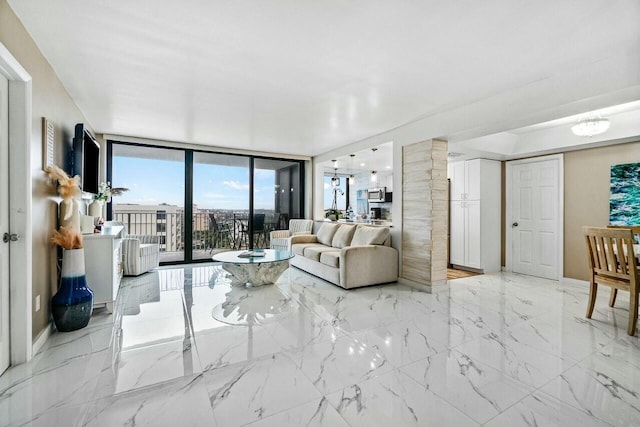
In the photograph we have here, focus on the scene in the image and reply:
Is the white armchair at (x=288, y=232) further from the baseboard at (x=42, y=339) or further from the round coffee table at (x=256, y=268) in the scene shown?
the baseboard at (x=42, y=339)

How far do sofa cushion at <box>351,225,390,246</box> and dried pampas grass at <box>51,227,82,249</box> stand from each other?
3483 millimetres

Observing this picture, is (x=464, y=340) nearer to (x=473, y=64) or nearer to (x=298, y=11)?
(x=473, y=64)

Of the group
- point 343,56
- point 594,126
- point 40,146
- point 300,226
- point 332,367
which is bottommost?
point 332,367

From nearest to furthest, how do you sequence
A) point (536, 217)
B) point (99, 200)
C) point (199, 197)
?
point (99, 200) < point (536, 217) < point (199, 197)

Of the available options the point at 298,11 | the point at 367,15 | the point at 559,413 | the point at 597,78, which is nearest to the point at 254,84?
the point at 298,11

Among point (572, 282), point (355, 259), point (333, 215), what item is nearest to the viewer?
point (355, 259)

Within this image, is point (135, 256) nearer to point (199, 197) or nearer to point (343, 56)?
point (199, 197)

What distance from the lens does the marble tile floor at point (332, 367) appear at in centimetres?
162

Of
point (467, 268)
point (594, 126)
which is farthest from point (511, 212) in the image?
point (594, 126)

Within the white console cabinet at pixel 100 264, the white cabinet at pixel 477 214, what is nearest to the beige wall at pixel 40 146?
the white console cabinet at pixel 100 264

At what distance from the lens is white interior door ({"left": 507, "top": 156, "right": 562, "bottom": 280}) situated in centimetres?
474

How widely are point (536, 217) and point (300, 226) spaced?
173 inches

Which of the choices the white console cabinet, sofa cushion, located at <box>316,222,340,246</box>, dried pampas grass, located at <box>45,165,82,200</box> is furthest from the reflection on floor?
dried pampas grass, located at <box>45,165,82,200</box>

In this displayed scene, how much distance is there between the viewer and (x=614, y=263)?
2.88 meters
